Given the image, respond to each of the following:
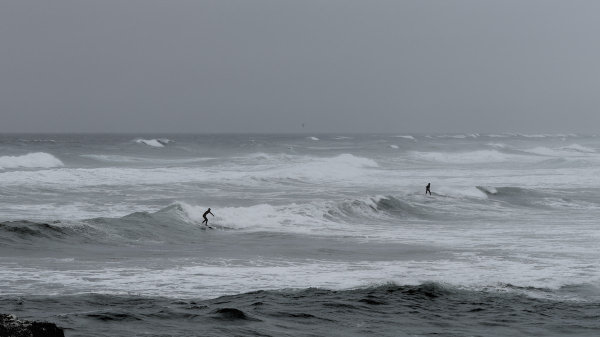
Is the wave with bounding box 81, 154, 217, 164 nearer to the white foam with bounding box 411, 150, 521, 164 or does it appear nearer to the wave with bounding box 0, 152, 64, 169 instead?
the wave with bounding box 0, 152, 64, 169

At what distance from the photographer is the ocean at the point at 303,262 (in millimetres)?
9047

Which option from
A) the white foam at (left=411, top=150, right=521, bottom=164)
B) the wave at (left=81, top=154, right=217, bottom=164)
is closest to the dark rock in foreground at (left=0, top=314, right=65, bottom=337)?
the wave at (left=81, top=154, right=217, bottom=164)

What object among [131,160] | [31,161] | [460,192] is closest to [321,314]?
[460,192]

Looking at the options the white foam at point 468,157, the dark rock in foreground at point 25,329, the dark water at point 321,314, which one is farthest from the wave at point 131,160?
the dark rock in foreground at point 25,329

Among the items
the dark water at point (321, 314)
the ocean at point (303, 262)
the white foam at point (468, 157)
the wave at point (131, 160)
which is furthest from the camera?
the white foam at point (468, 157)

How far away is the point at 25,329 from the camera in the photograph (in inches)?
195

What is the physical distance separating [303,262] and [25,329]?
30.8 ft

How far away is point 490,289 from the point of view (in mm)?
11312

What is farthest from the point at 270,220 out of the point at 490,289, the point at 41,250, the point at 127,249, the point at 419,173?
the point at 419,173

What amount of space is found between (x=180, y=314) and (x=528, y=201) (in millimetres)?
21380

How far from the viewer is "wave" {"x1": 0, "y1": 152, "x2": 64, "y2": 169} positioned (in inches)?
1984

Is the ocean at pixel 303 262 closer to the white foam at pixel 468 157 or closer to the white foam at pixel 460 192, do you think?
the white foam at pixel 460 192

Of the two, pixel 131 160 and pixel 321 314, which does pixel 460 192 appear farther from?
pixel 131 160

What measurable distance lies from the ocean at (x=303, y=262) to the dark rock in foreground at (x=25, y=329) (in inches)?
114
